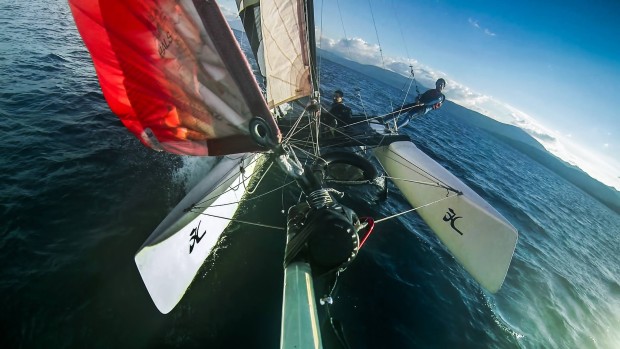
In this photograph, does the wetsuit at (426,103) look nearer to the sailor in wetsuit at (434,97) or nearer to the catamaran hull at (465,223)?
the sailor in wetsuit at (434,97)

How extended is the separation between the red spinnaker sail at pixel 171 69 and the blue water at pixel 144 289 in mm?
2646

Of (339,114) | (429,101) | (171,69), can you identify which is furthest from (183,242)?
(429,101)

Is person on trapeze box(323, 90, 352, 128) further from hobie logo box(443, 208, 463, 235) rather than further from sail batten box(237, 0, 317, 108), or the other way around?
hobie logo box(443, 208, 463, 235)

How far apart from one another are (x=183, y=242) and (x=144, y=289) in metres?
0.90

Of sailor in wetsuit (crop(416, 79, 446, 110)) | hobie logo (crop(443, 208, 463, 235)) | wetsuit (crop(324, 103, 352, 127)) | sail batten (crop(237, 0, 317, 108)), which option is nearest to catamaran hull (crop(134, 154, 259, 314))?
sail batten (crop(237, 0, 317, 108))

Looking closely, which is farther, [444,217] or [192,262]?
[444,217]

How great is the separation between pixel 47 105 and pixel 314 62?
27.1 ft

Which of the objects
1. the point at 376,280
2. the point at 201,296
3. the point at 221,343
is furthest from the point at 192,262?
the point at 376,280

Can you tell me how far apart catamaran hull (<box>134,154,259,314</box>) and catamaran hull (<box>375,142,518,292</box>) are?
3.40 meters

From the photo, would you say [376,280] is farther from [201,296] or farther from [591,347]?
[591,347]

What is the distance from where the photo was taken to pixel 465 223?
550 cm

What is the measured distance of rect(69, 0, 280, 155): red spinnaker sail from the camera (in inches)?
71.8

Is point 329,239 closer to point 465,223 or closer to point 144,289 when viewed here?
point 144,289

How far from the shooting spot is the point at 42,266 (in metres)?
3.57
